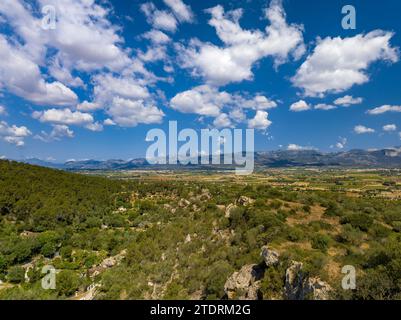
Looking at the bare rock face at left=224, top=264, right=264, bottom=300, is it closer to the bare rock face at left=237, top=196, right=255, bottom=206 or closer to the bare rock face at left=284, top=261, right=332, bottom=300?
the bare rock face at left=284, top=261, right=332, bottom=300

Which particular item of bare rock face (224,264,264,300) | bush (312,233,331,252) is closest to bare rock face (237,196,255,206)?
bush (312,233,331,252)

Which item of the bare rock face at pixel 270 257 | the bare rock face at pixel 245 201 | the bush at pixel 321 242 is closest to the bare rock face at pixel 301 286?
the bare rock face at pixel 270 257

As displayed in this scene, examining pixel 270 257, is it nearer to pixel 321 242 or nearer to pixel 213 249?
pixel 321 242
